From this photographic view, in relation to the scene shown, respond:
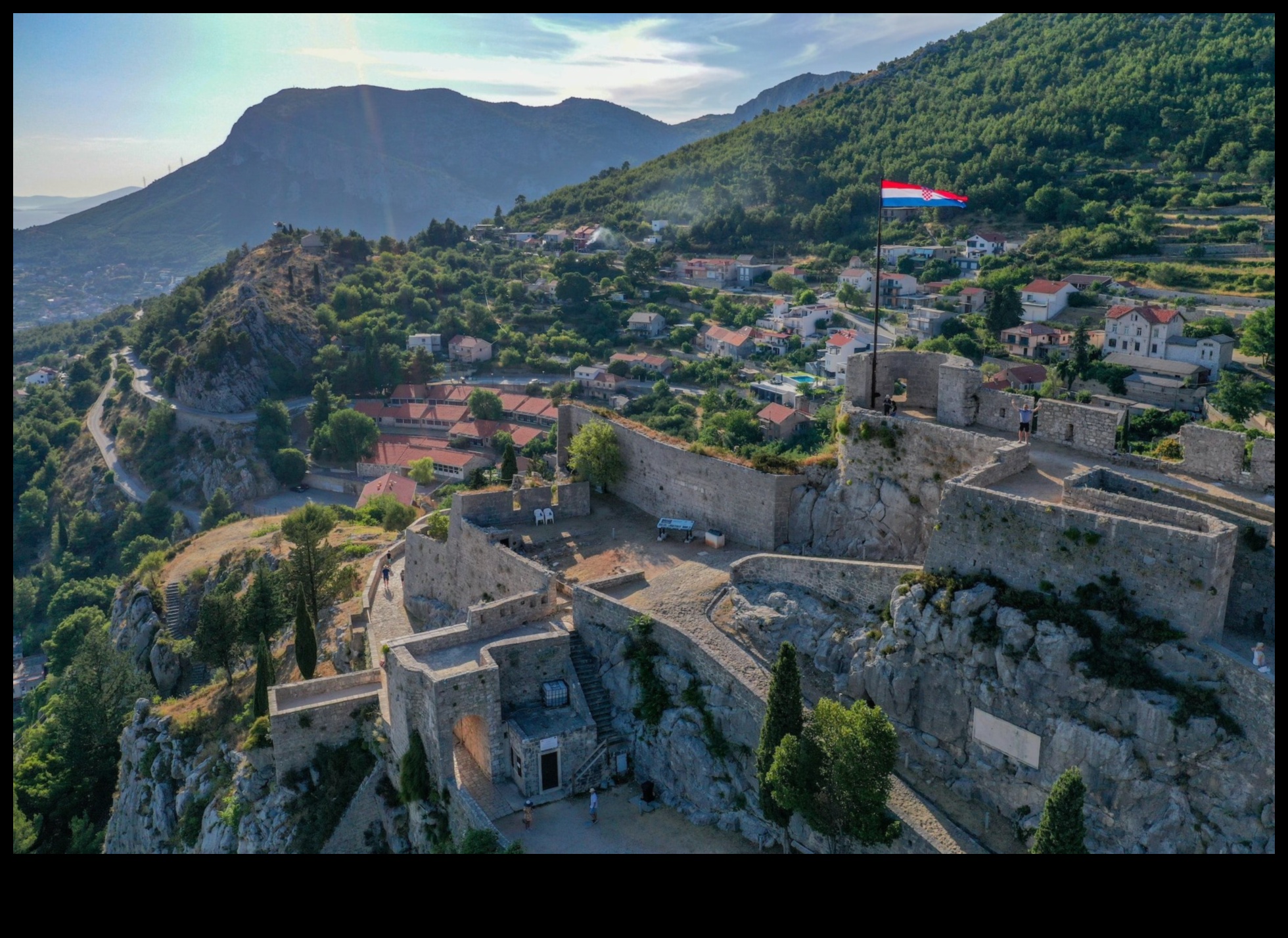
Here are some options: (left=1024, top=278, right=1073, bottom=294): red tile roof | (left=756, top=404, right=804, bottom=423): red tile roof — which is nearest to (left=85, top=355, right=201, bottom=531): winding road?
(left=756, top=404, right=804, bottom=423): red tile roof

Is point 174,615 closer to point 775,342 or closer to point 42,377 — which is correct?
point 775,342

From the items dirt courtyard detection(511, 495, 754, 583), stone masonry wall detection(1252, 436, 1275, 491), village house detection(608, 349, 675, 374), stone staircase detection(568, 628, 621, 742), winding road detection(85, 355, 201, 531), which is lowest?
winding road detection(85, 355, 201, 531)

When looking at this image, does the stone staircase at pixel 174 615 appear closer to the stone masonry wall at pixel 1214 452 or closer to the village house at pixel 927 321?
the stone masonry wall at pixel 1214 452

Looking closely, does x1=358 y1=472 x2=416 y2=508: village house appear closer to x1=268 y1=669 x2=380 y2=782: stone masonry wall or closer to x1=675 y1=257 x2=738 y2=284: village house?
x1=268 y1=669 x2=380 y2=782: stone masonry wall

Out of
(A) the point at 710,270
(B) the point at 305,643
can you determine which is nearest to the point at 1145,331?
(B) the point at 305,643

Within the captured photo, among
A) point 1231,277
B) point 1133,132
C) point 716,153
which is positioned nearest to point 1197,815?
point 1231,277
